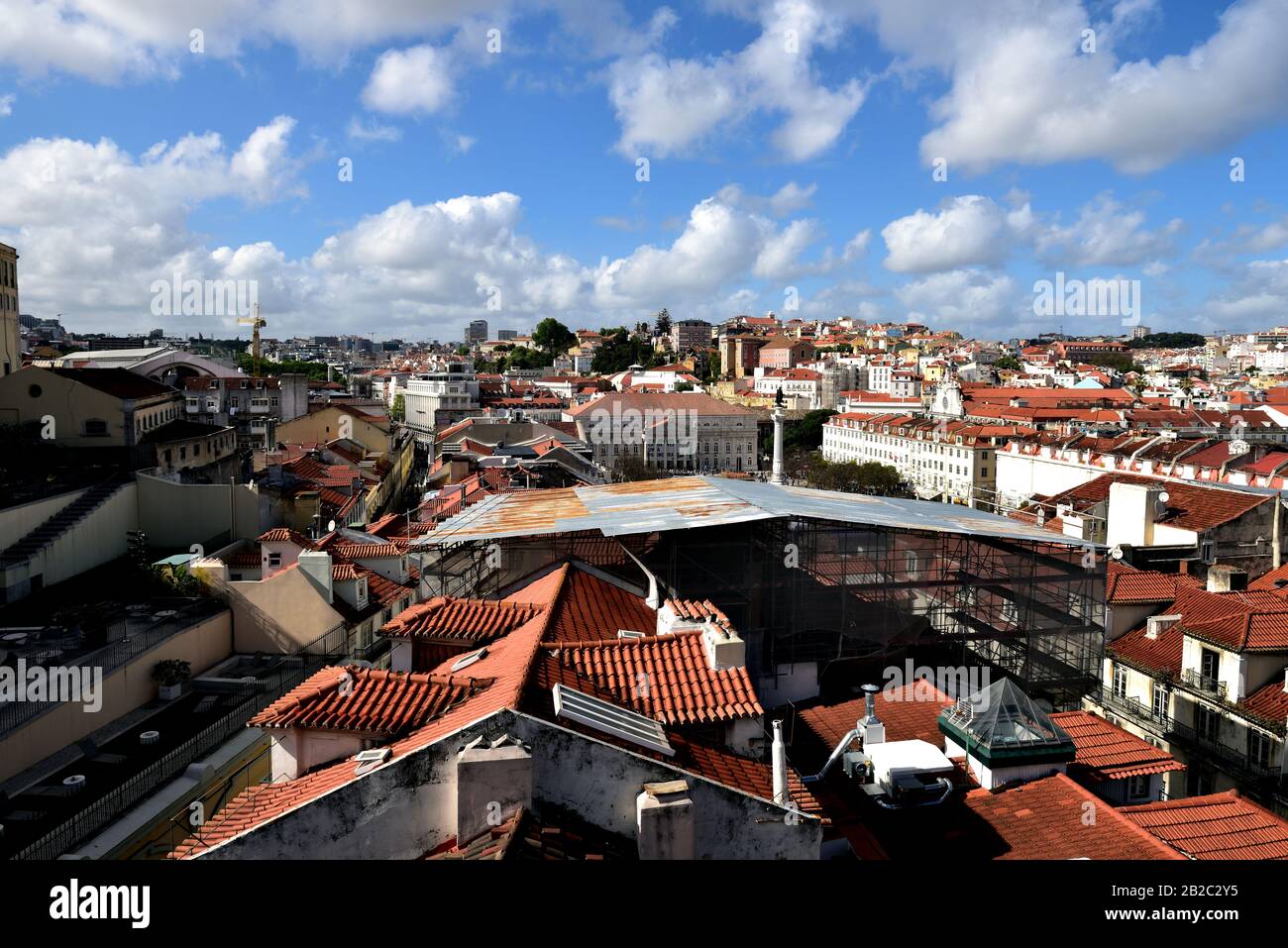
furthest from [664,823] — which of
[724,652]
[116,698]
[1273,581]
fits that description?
[1273,581]

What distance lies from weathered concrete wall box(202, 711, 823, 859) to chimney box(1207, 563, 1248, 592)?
1830cm

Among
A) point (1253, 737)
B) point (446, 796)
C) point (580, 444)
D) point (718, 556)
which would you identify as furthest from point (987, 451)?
point (446, 796)

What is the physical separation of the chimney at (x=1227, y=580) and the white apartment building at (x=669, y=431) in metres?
62.0

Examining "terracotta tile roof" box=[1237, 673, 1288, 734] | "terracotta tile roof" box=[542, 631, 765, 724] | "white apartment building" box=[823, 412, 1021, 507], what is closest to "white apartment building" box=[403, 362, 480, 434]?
"white apartment building" box=[823, 412, 1021, 507]

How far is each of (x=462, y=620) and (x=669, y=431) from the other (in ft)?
261

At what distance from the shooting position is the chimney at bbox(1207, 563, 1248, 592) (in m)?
19.9

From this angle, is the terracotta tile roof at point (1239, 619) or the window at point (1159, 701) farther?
the window at point (1159, 701)

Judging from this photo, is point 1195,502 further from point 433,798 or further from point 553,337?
point 553,337

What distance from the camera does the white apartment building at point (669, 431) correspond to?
86312 millimetres

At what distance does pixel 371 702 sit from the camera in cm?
775

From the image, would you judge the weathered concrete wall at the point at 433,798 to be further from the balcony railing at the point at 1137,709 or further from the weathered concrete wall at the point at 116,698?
the balcony railing at the point at 1137,709

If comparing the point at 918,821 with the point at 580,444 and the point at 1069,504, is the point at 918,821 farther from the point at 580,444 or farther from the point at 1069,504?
the point at 580,444

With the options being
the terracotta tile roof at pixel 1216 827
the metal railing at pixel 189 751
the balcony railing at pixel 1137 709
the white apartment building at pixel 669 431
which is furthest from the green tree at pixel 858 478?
the terracotta tile roof at pixel 1216 827

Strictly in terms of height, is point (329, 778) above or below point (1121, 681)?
above
